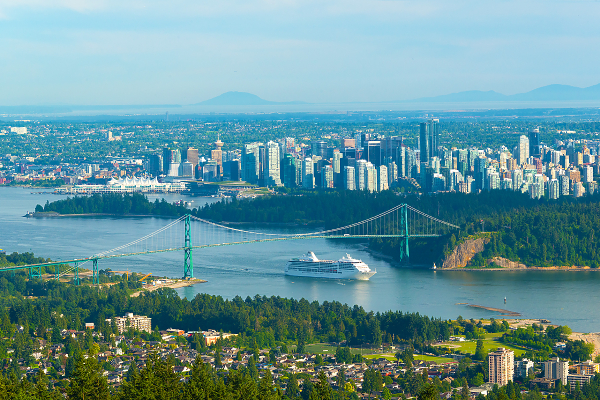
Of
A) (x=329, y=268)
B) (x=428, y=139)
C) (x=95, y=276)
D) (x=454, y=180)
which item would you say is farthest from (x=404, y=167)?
(x=95, y=276)

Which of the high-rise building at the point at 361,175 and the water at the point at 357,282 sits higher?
the high-rise building at the point at 361,175

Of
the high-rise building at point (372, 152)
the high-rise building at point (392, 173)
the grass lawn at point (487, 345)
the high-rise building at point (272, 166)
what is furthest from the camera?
the high-rise building at point (372, 152)

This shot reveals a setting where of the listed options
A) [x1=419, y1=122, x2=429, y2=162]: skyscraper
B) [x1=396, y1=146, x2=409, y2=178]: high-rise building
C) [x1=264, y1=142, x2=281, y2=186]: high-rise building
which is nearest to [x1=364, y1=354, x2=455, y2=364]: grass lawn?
[x1=264, y1=142, x2=281, y2=186]: high-rise building

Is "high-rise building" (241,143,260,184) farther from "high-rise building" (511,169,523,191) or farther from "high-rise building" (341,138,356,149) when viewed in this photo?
"high-rise building" (511,169,523,191)

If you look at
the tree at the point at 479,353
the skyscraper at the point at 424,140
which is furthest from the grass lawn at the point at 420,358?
the skyscraper at the point at 424,140

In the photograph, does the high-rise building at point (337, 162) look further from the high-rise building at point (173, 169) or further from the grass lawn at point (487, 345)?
the grass lawn at point (487, 345)

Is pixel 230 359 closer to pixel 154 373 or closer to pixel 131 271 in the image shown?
pixel 154 373

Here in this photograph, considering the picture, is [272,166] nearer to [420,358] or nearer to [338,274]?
[338,274]

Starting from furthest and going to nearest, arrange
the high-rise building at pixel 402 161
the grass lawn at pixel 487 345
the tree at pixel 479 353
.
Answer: the high-rise building at pixel 402 161
the grass lawn at pixel 487 345
the tree at pixel 479 353
